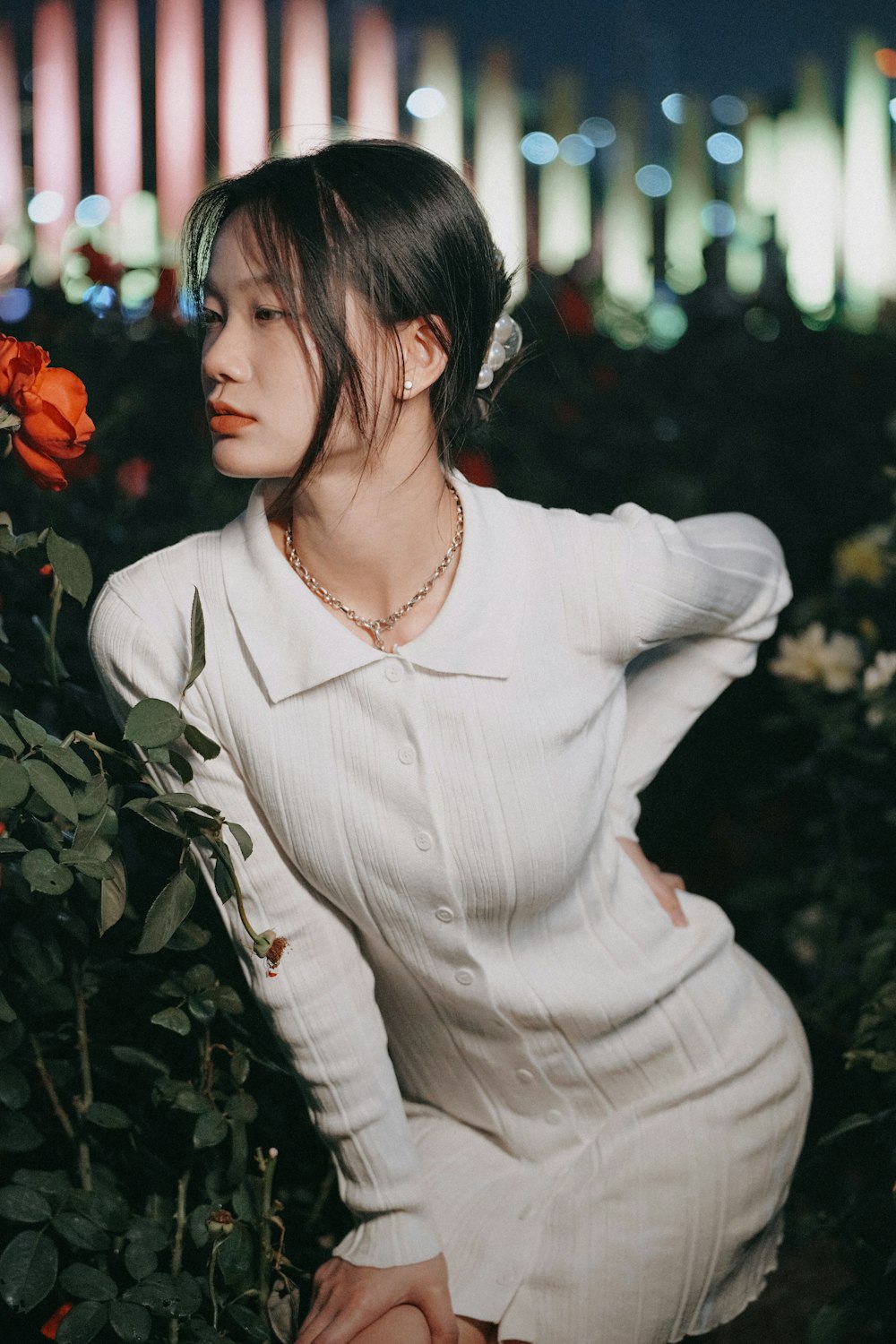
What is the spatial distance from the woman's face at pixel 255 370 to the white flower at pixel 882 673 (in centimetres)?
131

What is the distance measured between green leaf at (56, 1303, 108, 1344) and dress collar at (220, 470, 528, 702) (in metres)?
0.55

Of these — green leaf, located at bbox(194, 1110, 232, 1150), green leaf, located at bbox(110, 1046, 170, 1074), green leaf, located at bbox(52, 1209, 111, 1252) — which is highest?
green leaf, located at bbox(110, 1046, 170, 1074)

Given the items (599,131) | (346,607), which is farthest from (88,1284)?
(599,131)

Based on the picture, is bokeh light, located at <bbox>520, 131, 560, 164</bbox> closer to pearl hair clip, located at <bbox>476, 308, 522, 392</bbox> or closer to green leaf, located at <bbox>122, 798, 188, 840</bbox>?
pearl hair clip, located at <bbox>476, 308, 522, 392</bbox>

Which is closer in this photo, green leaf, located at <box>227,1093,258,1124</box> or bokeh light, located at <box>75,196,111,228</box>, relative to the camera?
green leaf, located at <box>227,1093,258,1124</box>

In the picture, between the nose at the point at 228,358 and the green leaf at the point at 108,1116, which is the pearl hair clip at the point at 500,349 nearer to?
the nose at the point at 228,358

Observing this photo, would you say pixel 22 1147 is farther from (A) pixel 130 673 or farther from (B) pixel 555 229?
(B) pixel 555 229

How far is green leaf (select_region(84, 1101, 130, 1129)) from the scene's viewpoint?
1.30 metres

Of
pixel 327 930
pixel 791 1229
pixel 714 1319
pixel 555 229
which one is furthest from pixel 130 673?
pixel 555 229

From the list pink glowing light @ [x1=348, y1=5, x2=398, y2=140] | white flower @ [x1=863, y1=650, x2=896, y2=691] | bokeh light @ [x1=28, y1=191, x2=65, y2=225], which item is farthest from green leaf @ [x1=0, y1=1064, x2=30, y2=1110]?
pink glowing light @ [x1=348, y1=5, x2=398, y2=140]

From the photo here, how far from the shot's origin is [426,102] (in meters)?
6.98

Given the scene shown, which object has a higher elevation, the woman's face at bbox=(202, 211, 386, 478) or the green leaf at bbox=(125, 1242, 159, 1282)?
the woman's face at bbox=(202, 211, 386, 478)

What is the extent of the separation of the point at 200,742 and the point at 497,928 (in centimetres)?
36

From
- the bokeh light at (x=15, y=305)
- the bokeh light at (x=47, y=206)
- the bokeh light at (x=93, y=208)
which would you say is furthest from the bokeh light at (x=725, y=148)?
the bokeh light at (x=15, y=305)
